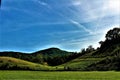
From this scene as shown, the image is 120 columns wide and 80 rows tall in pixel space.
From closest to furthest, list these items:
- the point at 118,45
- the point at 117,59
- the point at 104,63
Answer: the point at 117,59
the point at 104,63
the point at 118,45

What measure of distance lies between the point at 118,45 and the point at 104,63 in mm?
64159

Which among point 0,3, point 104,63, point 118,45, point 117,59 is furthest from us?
point 118,45

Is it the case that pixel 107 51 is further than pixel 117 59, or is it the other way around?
pixel 107 51

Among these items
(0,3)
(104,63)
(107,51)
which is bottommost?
(0,3)

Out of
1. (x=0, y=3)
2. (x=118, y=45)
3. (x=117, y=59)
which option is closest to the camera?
(x=0, y=3)

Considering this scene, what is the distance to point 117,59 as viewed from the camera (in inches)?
5064

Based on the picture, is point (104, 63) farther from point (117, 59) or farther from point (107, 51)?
point (107, 51)

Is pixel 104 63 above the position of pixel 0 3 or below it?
above

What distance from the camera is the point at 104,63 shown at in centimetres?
13700

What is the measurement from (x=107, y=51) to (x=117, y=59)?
231ft

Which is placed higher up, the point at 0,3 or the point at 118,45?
the point at 118,45

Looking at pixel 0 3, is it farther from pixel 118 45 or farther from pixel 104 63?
pixel 118 45

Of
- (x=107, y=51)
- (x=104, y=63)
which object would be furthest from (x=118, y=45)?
(x=104, y=63)

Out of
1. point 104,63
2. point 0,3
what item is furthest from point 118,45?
point 0,3
